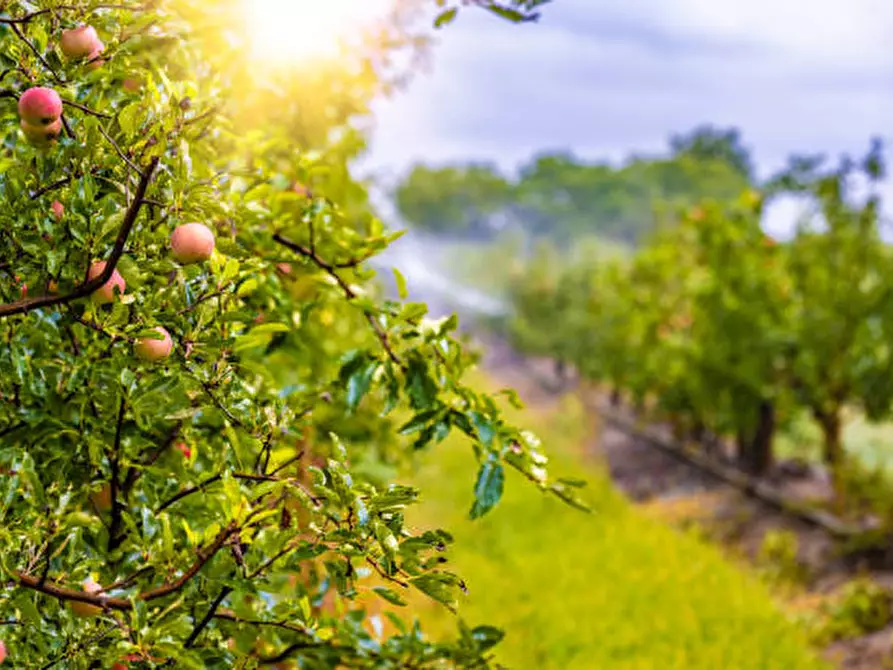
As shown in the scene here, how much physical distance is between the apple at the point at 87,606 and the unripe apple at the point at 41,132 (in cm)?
79

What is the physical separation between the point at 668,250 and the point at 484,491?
11.8m

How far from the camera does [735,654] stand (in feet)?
16.7

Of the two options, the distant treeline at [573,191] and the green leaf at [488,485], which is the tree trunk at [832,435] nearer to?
the green leaf at [488,485]

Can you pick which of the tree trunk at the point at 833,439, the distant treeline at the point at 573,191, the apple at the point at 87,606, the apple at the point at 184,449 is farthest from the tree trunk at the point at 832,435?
the distant treeline at the point at 573,191

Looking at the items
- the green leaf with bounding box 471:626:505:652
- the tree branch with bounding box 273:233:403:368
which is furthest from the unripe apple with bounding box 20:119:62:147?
the green leaf with bounding box 471:626:505:652

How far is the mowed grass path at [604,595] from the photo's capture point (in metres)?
5.20

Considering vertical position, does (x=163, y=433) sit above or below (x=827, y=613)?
below

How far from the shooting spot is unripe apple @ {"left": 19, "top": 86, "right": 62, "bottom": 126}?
140 cm

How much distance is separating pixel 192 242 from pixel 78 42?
1.46 feet

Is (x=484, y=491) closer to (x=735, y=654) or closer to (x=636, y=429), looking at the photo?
(x=735, y=654)

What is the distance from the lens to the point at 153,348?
4.84 feet

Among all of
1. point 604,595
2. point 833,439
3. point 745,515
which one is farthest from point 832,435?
point 604,595

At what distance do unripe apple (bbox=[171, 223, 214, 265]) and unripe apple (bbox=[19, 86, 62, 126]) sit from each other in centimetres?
27

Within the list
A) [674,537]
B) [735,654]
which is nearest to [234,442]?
[735,654]
